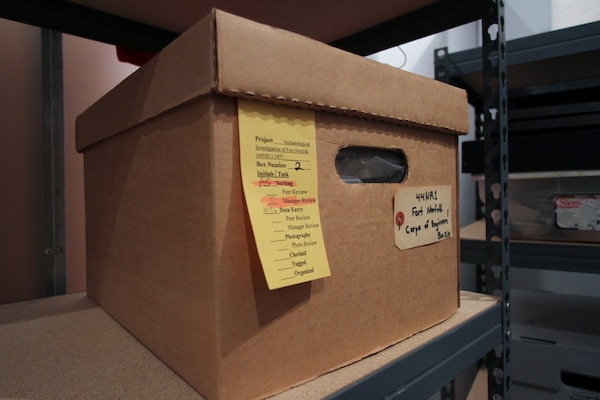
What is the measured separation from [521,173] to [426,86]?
544 millimetres

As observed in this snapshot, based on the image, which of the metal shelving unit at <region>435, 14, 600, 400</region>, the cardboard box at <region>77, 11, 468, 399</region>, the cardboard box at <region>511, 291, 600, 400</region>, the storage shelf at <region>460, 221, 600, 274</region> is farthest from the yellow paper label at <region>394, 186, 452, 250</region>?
the cardboard box at <region>511, 291, 600, 400</region>

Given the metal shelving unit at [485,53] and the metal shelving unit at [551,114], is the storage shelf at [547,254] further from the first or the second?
the metal shelving unit at [485,53]

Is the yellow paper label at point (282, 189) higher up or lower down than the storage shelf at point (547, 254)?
higher up

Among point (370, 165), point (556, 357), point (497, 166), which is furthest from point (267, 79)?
point (556, 357)

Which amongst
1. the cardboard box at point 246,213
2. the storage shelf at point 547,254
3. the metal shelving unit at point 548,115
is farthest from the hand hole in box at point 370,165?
the storage shelf at point 547,254

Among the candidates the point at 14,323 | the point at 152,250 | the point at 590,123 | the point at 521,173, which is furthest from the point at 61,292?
the point at 590,123

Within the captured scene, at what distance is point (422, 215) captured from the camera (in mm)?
404

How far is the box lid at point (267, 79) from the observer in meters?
0.24

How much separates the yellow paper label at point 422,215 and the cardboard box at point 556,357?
583mm

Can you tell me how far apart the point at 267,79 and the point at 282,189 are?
8cm

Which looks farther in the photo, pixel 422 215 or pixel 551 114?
pixel 551 114

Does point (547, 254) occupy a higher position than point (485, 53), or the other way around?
point (485, 53)

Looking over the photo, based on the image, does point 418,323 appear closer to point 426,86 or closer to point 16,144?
point 426,86

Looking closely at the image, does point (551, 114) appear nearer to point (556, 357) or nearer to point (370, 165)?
point (556, 357)
